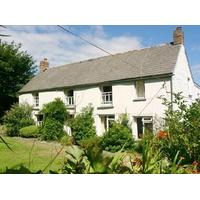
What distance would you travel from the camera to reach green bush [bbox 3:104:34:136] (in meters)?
27.5

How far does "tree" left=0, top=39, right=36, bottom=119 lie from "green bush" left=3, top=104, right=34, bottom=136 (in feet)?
6.76

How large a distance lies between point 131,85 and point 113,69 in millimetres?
2886

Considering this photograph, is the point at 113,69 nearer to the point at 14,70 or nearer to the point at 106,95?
the point at 106,95

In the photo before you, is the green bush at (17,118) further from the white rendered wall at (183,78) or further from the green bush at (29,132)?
the white rendered wall at (183,78)

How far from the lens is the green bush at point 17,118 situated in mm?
27484

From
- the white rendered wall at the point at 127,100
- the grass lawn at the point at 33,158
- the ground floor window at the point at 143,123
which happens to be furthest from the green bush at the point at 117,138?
the grass lawn at the point at 33,158

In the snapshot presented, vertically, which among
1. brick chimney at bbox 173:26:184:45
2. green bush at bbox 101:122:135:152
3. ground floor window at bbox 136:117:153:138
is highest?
brick chimney at bbox 173:26:184:45

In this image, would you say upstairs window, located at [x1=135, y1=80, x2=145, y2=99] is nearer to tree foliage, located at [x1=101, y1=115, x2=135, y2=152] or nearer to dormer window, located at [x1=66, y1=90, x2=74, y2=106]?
tree foliage, located at [x1=101, y1=115, x2=135, y2=152]

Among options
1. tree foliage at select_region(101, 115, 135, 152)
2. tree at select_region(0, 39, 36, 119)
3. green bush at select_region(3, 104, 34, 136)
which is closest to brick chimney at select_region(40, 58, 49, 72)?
tree at select_region(0, 39, 36, 119)

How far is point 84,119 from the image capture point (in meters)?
23.0

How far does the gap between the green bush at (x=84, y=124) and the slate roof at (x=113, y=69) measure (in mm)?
2216

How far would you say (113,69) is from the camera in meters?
23.8
